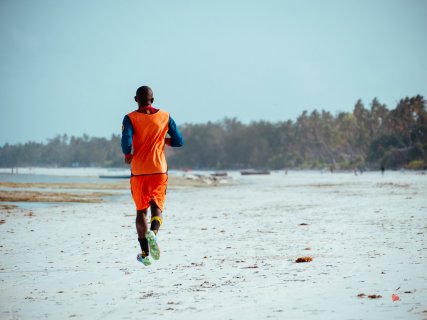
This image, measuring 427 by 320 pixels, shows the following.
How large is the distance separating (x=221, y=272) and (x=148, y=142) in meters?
1.64

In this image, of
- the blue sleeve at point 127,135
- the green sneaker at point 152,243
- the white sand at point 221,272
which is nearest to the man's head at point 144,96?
the blue sleeve at point 127,135

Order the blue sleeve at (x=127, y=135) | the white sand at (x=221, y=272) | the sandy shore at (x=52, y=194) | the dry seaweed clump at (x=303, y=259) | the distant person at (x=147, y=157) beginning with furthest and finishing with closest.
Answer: the sandy shore at (x=52, y=194), the dry seaweed clump at (x=303, y=259), the distant person at (x=147, y=157), the blue sleeve at (x=127, y=135), the white sand at (x=221, y=272)

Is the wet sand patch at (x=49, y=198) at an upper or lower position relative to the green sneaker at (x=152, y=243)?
lower

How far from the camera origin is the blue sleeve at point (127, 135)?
6109 mm

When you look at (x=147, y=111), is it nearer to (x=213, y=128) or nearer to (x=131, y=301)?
(x=131, y=301)

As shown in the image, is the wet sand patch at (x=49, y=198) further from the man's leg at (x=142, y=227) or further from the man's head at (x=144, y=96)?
the man's head at (x=144, y=96)

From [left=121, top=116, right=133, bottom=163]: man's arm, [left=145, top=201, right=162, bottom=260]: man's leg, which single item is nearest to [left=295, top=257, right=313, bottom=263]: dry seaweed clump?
[left=145, top=201, right=162, bottom=260]: man's leg

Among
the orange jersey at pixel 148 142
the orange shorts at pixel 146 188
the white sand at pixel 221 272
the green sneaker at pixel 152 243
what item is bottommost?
the white sand at pixel 221 272

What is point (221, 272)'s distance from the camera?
619 centimetres

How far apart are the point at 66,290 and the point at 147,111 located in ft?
6.85

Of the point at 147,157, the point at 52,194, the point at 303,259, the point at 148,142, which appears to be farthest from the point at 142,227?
the point at 52,194

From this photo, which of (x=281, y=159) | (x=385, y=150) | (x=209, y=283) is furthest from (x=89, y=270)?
(x=281, y=159)

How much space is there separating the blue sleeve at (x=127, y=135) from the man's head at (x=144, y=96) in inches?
10.3

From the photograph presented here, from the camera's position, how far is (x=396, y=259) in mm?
6637
